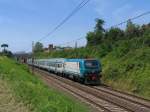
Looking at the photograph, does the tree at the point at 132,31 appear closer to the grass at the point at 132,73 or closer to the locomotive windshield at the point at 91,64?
the grass at the point at 132,73

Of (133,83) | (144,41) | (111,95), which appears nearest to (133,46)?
(144,41)

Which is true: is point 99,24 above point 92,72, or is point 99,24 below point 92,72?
above

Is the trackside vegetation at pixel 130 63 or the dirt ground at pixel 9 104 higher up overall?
the trackside vegetation at pixel 130 63

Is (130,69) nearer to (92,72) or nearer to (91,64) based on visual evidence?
(92,72)

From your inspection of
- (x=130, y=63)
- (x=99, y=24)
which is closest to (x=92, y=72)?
(x=130, y=63)

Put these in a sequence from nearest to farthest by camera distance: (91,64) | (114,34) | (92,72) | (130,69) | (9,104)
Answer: (9,104) < (130,69) < (92,72) < (91,64) < (114,34)

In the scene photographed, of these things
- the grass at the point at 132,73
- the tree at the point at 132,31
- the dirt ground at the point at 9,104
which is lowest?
the dirt ground at the point at 9,104

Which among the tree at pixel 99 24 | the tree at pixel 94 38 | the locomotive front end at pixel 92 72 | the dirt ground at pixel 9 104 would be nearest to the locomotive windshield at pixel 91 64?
the locomotive front end at pixel 92 72

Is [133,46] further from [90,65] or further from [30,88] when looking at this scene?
[30,88]

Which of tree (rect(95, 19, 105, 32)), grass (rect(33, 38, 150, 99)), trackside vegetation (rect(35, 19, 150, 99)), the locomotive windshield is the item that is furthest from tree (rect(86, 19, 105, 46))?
the locomotive windshield

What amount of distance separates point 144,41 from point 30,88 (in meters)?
28.8

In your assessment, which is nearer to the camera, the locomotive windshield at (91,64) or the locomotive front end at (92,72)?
the locomotive front end at (92,72)

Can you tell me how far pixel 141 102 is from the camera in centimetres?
2714

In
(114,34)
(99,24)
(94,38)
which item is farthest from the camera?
(99,24)
